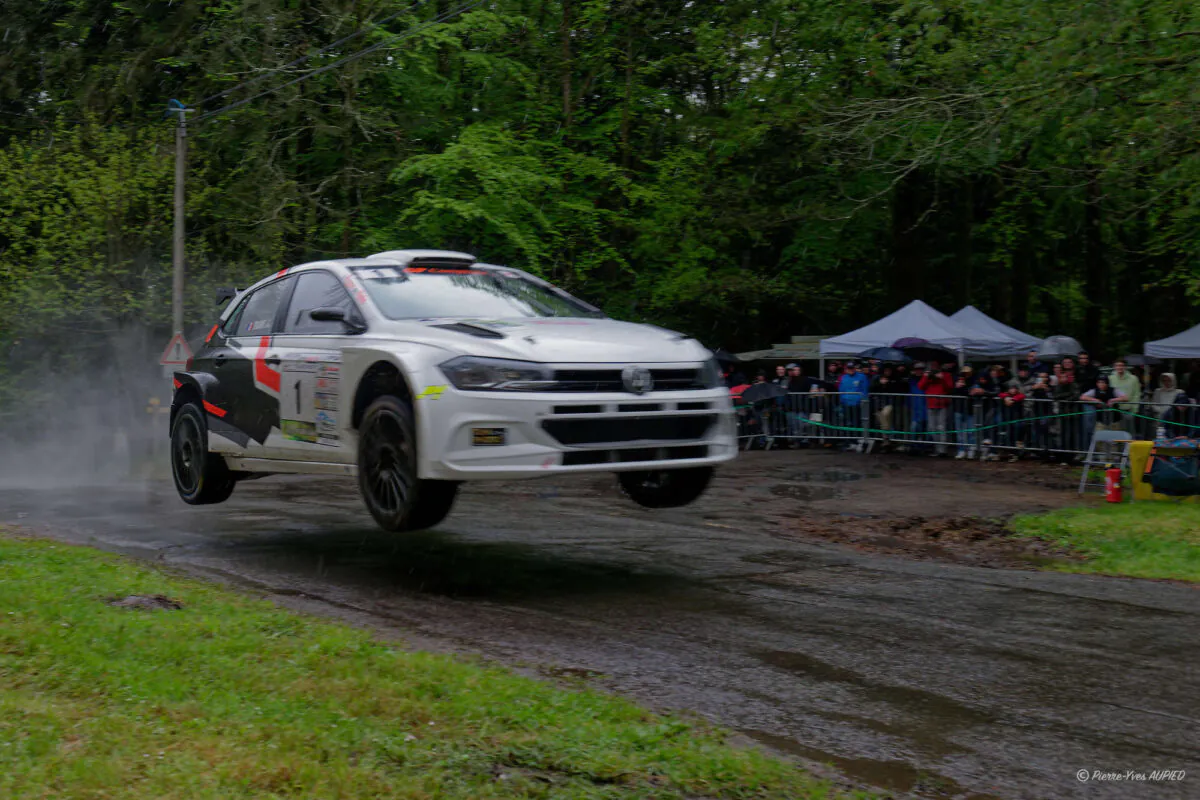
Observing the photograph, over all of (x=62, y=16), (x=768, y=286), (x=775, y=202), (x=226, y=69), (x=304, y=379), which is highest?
(x=62, y=16)

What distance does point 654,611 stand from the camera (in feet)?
24.3

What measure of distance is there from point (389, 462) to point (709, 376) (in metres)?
2.18

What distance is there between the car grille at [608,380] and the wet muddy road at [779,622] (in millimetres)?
1333

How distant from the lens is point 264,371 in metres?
9.31

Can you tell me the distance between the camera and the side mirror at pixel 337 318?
8352 mm

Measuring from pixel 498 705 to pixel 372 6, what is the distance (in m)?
25.3

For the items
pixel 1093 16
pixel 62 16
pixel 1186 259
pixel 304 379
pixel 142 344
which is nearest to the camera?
pixel 304 379

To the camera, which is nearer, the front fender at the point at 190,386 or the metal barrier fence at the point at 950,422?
the front fender at the point at 190,386

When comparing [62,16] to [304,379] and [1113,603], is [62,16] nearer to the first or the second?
[304,379]

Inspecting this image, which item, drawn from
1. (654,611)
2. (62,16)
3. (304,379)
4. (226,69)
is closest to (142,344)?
(226,69)

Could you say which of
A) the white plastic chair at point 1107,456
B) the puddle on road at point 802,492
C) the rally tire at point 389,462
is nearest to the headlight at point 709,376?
the rally tire at point 389,462

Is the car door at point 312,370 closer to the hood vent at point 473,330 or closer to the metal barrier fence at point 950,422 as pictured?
the hood vent at point 473,330

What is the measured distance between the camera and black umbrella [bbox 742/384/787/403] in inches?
921

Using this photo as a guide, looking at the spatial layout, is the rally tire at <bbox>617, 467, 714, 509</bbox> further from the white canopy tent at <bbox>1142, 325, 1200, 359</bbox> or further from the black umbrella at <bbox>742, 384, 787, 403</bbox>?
the white canopy tent at <bbox>1142, 325, 1200, 359</bbox>
